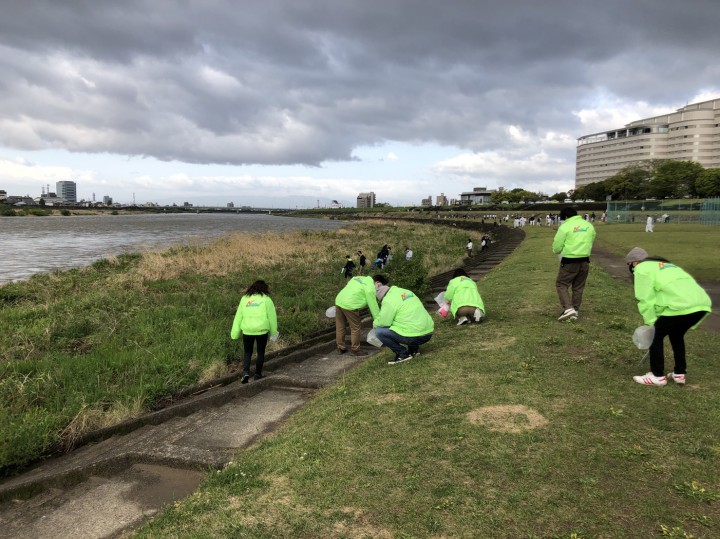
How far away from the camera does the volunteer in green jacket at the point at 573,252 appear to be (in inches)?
303

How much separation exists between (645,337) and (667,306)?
48cm

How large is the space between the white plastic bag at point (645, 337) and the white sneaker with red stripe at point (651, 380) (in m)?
0.33

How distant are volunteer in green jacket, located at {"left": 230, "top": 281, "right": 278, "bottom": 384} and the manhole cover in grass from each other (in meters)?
3.67

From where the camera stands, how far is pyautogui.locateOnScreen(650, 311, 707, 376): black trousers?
15.6 feet

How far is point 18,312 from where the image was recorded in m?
11.6

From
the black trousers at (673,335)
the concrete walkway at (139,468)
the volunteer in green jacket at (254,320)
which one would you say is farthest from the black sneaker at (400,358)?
the black trousers at (673,335)

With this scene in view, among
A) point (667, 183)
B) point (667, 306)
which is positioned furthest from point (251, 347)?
point (667, 183)

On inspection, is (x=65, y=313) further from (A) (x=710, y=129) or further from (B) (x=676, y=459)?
(A) (x=710, y=129)

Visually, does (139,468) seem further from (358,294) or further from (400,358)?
(358,294)

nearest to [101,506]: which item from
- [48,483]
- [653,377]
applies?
[48,483]

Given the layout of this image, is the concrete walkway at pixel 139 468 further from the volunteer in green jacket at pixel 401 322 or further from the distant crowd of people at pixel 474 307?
the volunteer in green jacket at pixel 401 322

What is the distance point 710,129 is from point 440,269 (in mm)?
149140

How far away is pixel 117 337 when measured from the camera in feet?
30.9

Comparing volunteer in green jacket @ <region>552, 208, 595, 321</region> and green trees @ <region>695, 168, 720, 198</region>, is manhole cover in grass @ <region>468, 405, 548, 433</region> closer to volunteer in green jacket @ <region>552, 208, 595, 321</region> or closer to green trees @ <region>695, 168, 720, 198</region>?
volunteer in green jacket @ <region>552, 208, 595, 321</region>
